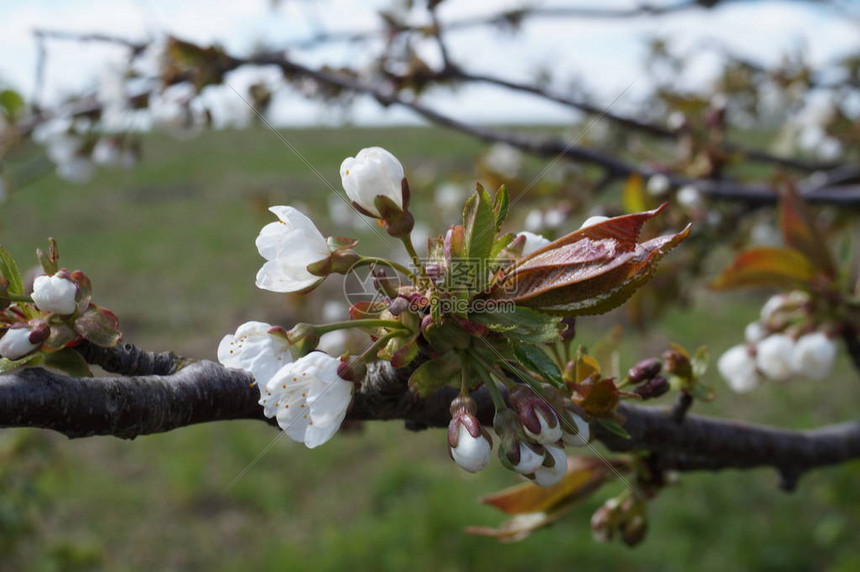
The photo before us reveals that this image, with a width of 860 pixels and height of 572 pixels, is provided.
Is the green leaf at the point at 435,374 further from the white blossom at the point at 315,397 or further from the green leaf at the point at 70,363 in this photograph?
the green leaf at the point at 70,363

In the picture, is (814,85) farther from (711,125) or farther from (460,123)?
(460,123)

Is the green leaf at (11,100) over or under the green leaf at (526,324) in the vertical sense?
under

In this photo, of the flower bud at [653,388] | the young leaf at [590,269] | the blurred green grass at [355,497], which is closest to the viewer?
the young leaf at [590,269]

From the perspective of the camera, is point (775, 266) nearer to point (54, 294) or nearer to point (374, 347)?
point (374, 347)

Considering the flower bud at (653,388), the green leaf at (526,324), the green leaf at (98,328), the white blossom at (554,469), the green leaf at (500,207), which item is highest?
the green leaf at (500,207)

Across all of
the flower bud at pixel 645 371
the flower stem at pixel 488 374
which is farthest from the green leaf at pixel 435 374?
the flower bud at pixel 645 371

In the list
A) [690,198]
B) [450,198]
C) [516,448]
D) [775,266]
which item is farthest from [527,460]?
[450,198]

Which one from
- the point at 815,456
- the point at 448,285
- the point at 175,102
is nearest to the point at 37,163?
the point at 175,102
